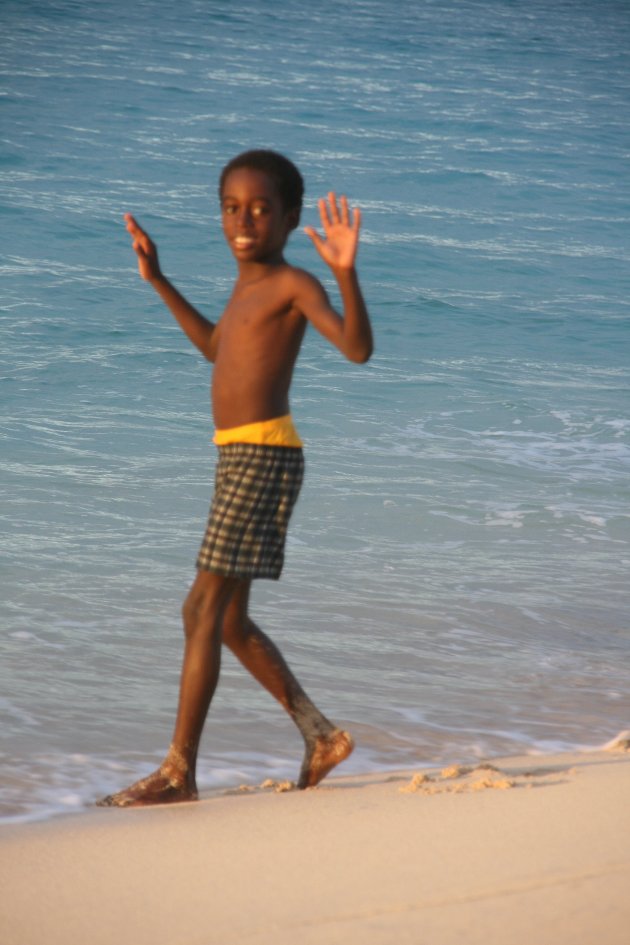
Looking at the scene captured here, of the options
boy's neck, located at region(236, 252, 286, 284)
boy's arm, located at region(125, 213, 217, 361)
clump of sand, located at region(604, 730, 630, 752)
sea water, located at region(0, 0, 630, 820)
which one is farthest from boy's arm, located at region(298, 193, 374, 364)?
clump of sand, located at region(604, 730, 630, 752)

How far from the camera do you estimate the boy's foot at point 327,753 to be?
3.44 m

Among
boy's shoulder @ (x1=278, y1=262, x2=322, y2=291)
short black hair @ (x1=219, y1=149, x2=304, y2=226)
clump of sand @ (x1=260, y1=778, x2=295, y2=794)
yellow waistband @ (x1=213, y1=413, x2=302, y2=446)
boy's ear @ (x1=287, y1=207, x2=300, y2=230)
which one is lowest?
clump of sand @ (x1=260, y1=778, x2=295, y2=794)

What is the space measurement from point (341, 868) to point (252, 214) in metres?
1.51

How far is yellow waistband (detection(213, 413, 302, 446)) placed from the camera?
3.28m

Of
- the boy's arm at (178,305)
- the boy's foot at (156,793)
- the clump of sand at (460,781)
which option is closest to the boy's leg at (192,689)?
the boy's foot at (156,793)

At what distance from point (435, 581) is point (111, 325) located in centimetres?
788

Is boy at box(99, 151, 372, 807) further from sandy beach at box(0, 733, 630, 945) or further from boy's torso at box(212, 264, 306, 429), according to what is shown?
sandy beach at box(0, 733, 630, 945)

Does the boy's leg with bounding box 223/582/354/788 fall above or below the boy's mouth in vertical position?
below

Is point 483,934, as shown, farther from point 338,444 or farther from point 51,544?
point 338,444

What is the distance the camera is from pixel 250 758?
391cm

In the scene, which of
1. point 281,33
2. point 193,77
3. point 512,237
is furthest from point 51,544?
point 281,33

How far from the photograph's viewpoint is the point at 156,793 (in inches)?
130

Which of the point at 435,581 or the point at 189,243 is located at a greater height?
the point at 189,243

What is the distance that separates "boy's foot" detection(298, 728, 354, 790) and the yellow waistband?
2.40 ft
